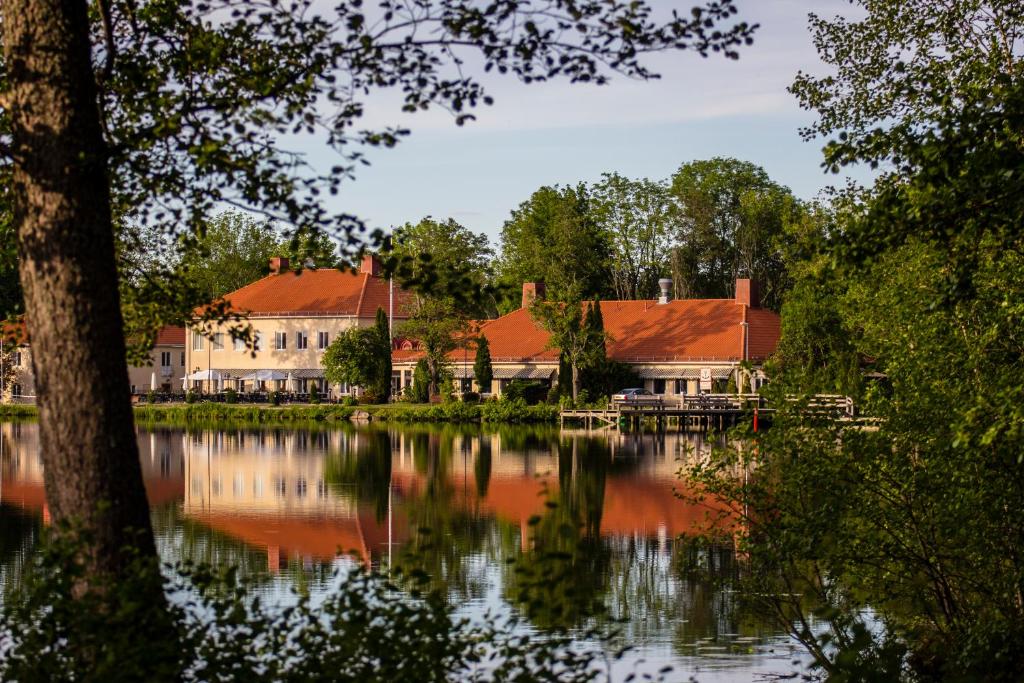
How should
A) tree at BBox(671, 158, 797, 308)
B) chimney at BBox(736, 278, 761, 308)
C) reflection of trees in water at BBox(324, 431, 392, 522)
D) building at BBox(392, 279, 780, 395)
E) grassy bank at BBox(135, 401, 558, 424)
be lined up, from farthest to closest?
tree at BBox(671, 158, 797, 308) → chimney at BBox(736, 278, 761, 308) → building at BBox(392, 279, 780, 395) → grassy bank at BBox(135, 401, 558, 424) → reflection of trees in water at BBox(324, 431, 392, 522)

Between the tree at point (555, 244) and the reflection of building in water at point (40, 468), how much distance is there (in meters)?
29.3

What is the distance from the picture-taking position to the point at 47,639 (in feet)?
23.2

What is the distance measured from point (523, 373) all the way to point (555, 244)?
619 inches

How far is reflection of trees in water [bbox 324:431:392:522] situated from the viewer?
32.1 m

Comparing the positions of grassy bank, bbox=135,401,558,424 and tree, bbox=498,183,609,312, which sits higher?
→ tree, bbox=498,183,609,312

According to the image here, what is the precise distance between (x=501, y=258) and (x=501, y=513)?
62661 millimetres

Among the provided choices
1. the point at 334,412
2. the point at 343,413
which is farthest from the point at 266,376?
the point at 343,413

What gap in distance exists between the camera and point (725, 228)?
8950 cm

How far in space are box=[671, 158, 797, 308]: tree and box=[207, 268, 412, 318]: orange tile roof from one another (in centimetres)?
1874

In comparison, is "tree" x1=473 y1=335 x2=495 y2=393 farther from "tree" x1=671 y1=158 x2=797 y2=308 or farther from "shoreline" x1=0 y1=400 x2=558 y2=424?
"tree" x1=671 y1=158 x2=797 y2=308

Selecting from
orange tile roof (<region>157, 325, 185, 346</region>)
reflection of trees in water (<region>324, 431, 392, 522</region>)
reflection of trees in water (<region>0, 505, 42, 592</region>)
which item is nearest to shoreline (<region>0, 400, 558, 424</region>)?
reflection of trees in water (<region>324, 431, 392, 522</region>)

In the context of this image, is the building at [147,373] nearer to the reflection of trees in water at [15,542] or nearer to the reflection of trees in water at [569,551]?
the reflection of trees in water at [569,551]

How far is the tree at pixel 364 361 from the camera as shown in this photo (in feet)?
227

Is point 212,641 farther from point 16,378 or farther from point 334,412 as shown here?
point 16,378
